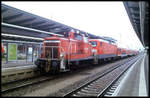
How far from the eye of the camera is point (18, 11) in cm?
977

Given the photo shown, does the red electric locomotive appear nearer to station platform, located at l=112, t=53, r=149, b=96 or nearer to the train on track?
the train on track

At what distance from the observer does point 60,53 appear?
971 centimetres

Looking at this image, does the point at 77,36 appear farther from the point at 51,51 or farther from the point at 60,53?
the point at 60,53

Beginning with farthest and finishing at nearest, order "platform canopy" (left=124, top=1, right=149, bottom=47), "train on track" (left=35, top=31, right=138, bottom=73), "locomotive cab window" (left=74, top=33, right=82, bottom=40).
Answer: "locomotive cab window" (left=74, top=33, right=82, bottom=40), "train on track" (left=35, top=31, right=138, bottom=73), "platform canopy" (left=124, top=1, right=149, bottom=47)

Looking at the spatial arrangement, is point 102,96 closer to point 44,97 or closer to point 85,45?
point 44,97

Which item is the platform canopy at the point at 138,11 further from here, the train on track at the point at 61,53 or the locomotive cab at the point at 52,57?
the locomotive cab at the point at 52,57

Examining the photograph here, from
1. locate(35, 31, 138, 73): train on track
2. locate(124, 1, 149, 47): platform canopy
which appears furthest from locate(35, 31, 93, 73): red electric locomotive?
locate(124, 1, 149, 47): platform canopy

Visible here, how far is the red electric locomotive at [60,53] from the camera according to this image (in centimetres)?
954

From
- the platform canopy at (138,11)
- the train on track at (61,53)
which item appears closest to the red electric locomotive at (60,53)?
the train on track at (61,53)

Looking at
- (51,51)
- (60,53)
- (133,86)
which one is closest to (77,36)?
(51,51)

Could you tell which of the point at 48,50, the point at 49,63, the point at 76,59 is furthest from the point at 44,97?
the point at 76,59

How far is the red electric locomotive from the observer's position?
954 cm

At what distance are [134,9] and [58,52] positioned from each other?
22.1 feet

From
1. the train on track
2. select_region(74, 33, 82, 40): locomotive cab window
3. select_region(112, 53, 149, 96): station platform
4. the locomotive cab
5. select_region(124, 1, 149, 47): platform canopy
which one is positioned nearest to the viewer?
select_region(112, 53, 149, 96): station platform
